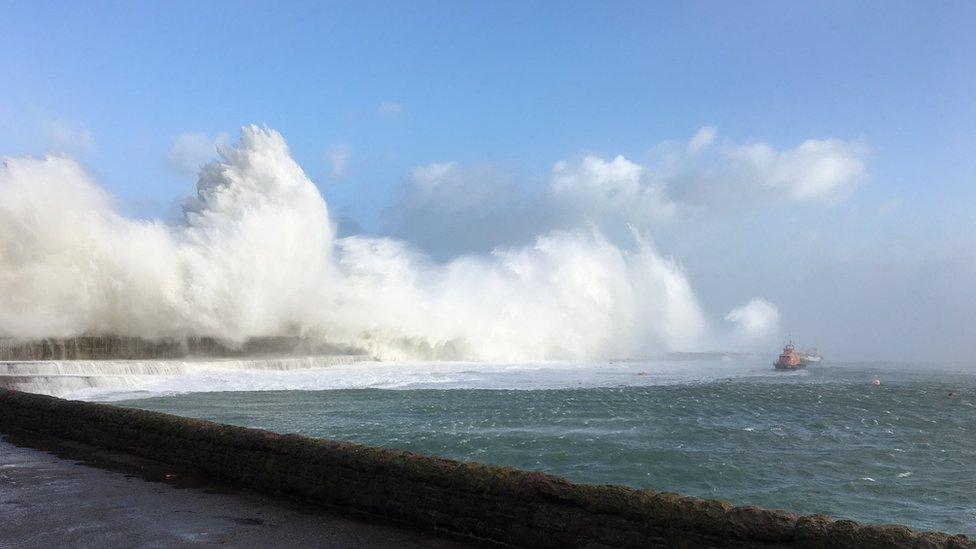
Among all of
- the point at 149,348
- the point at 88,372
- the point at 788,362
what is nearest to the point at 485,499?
the point at 88,372

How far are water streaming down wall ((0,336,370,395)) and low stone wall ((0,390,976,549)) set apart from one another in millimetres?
15039

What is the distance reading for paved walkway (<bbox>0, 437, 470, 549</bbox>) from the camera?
16.3 ft

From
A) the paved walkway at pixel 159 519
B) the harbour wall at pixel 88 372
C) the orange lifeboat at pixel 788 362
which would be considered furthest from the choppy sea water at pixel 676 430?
the orange lifeboat at pixel 788 362

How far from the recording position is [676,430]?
57.1 ft

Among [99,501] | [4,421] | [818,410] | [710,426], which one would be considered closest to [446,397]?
[710,426]

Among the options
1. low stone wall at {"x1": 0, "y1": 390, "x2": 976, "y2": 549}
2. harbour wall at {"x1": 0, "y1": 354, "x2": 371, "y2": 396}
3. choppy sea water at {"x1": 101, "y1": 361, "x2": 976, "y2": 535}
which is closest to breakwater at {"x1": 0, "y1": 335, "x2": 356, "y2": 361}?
harbour wall at {"x1": 0, "y1": 354, "x2": 371, "y2": 396}

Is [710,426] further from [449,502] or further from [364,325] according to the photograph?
[364,325]

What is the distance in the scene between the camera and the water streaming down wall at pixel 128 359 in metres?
23.5

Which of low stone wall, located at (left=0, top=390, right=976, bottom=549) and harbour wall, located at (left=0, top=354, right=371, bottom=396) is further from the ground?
harbour wall, located at (left=0, top=354, right=371, bottom=396)

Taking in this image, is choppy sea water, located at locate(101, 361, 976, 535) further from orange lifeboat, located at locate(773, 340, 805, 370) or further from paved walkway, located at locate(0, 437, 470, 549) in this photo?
orange lifeboat, located at locate(773, 340, 805, 370)

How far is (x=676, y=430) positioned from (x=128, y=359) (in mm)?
29805

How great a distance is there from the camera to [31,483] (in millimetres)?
6734

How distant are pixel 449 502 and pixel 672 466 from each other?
8.55 m

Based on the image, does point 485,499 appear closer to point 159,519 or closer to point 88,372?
point 159,519
